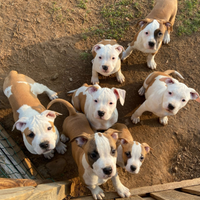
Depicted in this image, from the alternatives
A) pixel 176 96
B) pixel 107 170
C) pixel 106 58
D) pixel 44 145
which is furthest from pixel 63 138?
pixel 176 96

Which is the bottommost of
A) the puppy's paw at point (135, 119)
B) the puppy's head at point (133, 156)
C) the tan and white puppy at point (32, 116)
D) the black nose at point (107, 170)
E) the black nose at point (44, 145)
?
the puppy's paw at point (135, 119)

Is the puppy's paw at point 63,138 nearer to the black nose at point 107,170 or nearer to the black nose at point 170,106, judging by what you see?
the black nose at point 107,170

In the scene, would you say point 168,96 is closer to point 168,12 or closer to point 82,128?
Answer: point 82,128

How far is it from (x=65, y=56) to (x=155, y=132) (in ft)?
13.7

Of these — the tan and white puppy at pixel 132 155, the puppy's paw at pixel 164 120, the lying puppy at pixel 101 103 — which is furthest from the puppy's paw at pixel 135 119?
the tan and white puppy at pixel 132 155

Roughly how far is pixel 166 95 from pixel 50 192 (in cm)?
325

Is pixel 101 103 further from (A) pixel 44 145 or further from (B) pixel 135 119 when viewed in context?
(B) pixel 135 119

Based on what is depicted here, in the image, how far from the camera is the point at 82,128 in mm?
4441

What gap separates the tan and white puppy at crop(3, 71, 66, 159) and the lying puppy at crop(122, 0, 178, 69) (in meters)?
3.26

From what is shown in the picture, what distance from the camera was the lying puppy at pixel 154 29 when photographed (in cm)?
513

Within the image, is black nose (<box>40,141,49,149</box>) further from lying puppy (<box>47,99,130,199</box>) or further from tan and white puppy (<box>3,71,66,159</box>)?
lying puppy (<box>47,99,130,199</box>)

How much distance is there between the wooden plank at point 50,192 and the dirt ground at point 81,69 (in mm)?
730

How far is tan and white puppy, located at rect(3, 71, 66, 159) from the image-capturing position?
384 centimetres

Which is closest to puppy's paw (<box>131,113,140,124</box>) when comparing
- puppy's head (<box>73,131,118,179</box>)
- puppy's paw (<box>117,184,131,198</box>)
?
puppy's paw (<box>117,184,131,198</box>)
